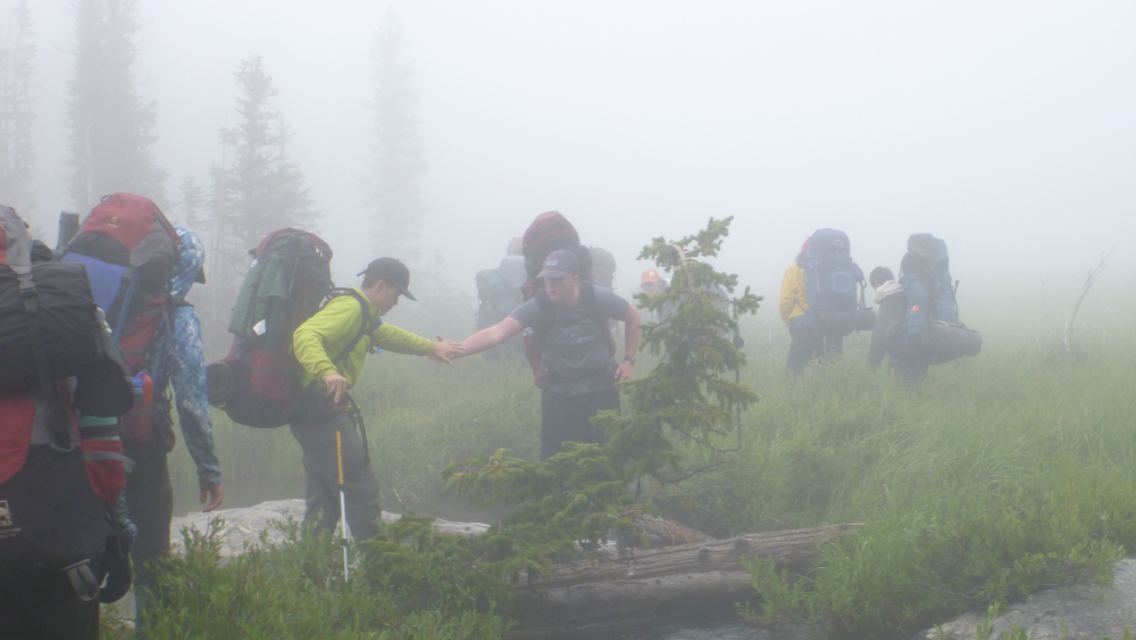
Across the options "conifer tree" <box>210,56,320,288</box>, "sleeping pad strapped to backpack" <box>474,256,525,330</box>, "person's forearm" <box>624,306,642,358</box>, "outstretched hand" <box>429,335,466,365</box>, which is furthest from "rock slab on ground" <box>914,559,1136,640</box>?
"conifer tree" <box>210,56,320,288</box>

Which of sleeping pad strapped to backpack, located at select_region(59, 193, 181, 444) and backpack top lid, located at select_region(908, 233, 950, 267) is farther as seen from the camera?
backpack top lid, located at select_region(908, 233, 950, 267)

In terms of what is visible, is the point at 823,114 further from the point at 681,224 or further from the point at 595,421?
the point at 595,421

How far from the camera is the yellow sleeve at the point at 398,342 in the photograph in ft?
16.4

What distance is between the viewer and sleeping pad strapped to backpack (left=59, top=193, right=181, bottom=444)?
3312mm

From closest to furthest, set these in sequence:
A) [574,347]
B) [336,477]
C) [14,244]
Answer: [14,244]
[336,477]
[574,347]

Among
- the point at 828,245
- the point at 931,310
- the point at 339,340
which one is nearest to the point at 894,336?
the point at 931,310

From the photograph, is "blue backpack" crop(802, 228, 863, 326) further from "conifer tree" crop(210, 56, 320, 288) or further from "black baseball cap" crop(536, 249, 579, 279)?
"conifer tree" crop(210, 56, 320, 288)

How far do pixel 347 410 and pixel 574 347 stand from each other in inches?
67.8

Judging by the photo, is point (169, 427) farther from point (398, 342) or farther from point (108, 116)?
point (108, 116)

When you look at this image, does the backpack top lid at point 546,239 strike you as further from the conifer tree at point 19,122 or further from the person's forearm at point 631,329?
the conifer tree at point 19,122

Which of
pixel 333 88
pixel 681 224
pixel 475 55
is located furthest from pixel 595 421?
pixel 475 55

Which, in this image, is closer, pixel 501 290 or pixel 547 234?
pixel 547 234

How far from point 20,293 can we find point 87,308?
0.56 ft

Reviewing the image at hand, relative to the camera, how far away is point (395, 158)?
47.7m
